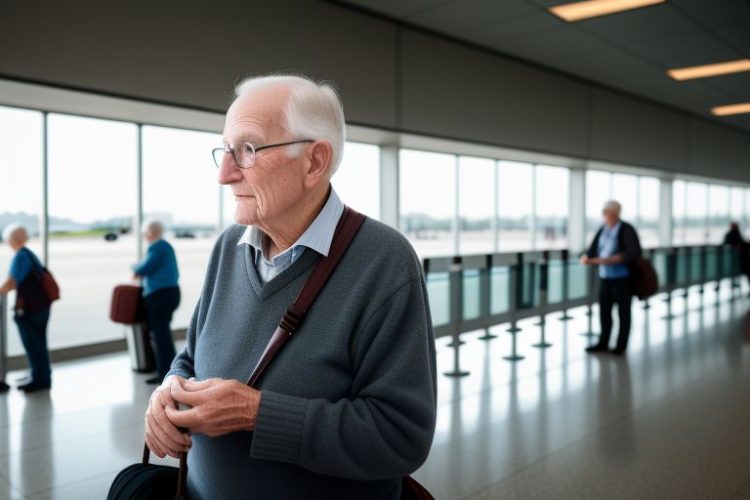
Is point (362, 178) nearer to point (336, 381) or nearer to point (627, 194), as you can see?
point (336, 381)

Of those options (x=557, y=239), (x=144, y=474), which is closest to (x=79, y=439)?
(x=144, y=474)

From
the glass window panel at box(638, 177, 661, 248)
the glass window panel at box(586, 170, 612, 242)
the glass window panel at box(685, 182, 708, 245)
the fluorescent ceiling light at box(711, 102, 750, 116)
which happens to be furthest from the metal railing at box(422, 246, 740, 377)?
the glass window panel at box(685, 182, 708, 245)

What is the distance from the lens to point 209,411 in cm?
120

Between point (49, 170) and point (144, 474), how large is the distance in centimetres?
643

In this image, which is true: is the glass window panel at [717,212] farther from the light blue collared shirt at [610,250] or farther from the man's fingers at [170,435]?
the man's fingers at [170,435]

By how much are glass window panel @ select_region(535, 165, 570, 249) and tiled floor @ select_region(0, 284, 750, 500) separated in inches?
233

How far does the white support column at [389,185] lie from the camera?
9117 mm

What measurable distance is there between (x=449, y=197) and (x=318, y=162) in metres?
9.80

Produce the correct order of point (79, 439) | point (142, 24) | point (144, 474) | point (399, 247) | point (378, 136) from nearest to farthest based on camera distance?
point (399, 247)
point (144, 474)
point (79, 439)
point (142, 24)
point (378, 136)

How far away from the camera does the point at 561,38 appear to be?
8477 millimetres

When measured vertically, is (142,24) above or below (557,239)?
above

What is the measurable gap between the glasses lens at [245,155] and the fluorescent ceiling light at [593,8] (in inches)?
260

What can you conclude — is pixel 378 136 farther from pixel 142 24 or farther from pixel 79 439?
pixel 79 439

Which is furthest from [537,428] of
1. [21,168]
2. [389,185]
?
[21,168]
